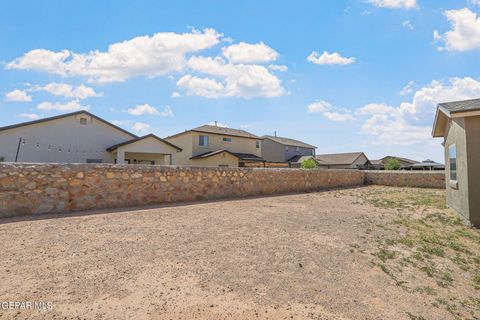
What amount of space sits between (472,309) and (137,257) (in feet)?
15.5

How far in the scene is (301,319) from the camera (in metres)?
2.93

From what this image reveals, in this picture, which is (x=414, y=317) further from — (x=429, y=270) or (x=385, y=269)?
(x=429, y=270)

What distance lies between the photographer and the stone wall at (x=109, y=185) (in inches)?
279

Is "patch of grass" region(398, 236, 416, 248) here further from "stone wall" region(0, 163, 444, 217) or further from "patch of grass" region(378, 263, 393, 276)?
"stone wall" region(0, 163, 444, 217)

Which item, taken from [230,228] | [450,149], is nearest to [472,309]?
[230,228]

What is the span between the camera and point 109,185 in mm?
8570

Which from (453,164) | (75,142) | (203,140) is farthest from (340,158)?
(75,142)

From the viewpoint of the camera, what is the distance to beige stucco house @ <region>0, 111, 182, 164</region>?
60.7 ft

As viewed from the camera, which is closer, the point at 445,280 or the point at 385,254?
the point at 445,280

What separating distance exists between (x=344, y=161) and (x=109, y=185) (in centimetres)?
4716

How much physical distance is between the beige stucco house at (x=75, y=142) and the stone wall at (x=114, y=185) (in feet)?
43.0

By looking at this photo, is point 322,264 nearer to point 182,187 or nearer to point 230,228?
point 230,228

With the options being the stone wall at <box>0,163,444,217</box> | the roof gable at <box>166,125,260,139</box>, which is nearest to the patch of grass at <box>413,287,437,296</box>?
the stone wall at <box>0,163,444,217</box>

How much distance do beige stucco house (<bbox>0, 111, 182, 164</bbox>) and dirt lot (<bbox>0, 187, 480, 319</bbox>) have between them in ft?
51.5
